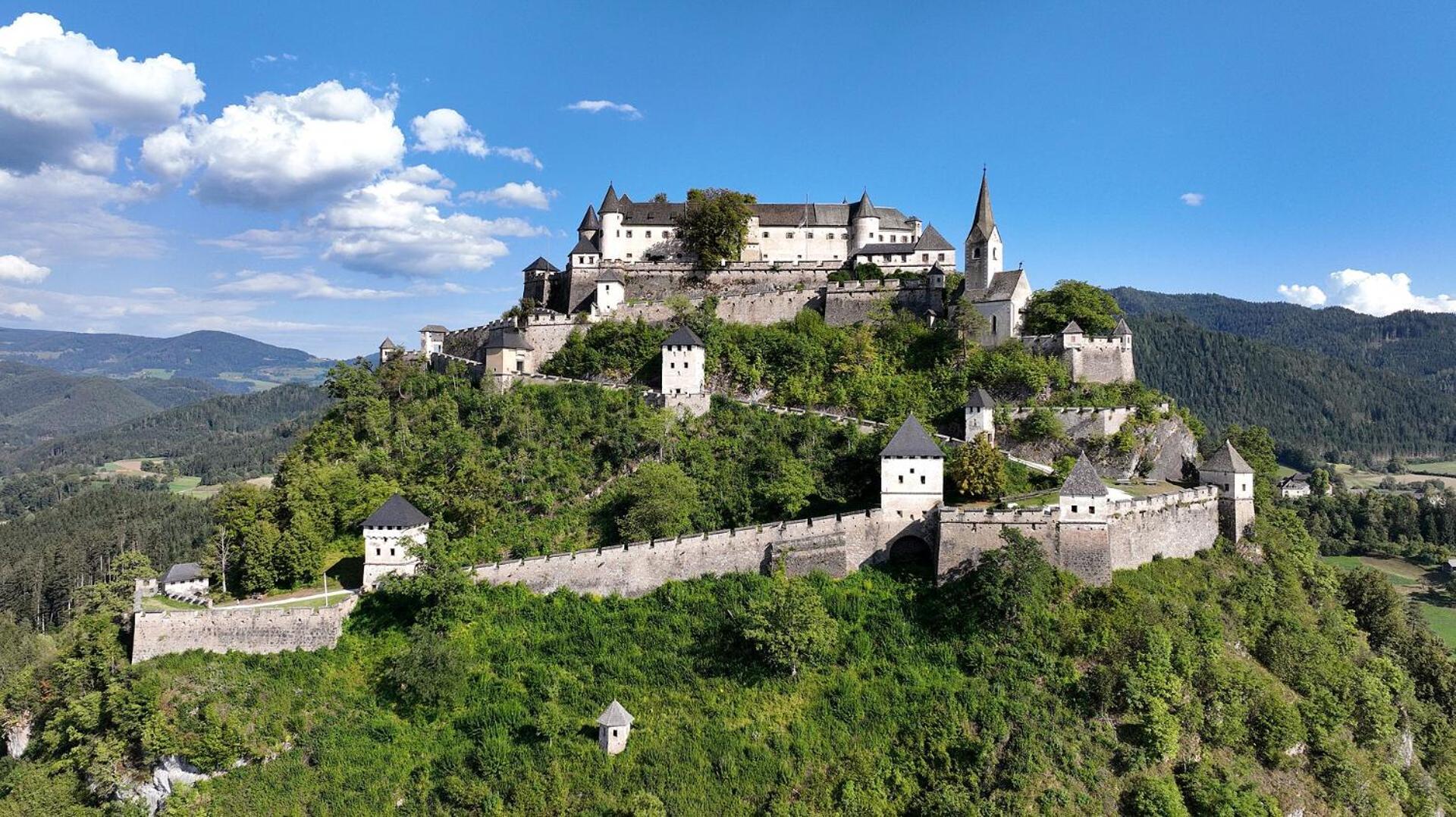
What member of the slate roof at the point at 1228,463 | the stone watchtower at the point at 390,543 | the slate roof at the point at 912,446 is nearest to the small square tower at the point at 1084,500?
the slate roof at the point at 912,446

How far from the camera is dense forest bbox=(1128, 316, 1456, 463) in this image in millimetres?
167750

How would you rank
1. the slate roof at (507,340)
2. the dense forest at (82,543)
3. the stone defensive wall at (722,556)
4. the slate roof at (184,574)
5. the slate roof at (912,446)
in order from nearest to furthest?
the stone defensive wall at (722,556) < the slate roof at (912,446) < the slate roof at (184,574) < the slate roof at (507,340) < the dense forest at (82,543)

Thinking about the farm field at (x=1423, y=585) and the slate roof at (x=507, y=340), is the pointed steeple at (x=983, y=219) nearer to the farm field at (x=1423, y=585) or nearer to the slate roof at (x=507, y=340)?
the slate roof at (x=507, y=340)

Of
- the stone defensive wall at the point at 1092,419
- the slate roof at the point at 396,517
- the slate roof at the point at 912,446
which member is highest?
the stone defensive wall at the point at 1092,419

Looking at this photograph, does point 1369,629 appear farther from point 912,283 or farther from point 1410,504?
point 1410,504

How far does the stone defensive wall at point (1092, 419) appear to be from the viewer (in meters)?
44.4

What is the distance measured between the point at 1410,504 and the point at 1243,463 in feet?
290

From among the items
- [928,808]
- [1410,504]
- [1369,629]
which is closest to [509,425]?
[928,808]

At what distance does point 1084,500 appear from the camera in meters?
34.4

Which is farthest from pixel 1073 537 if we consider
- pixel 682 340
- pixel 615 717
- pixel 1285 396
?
pixel 1285 396

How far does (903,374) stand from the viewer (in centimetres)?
5191

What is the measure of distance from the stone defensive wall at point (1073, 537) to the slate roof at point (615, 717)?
47.9 feet

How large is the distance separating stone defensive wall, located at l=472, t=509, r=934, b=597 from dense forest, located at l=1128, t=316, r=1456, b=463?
150 metres

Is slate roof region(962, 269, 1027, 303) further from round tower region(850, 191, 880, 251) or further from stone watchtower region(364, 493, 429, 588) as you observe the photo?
stone watchtower region(364, 493, 429, 588)
